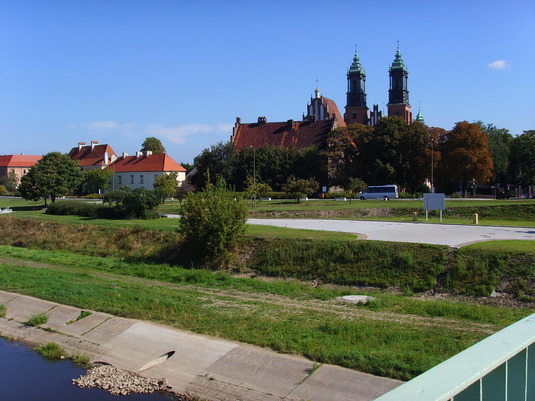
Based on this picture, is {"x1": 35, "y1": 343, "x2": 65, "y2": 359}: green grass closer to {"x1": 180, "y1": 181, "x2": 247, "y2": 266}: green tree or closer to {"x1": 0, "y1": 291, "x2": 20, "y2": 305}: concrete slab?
{"x1": 0, "y1": 291, "x2": 20, "y2": 305}: concrete slab

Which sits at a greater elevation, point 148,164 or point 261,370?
point 148,164

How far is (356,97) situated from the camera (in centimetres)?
10575

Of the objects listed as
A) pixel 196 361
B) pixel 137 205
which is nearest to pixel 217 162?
pixel 137 205

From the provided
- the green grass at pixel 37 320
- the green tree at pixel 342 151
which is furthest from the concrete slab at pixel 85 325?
the green tree at pixel 342 151

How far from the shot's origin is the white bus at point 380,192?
183 feet

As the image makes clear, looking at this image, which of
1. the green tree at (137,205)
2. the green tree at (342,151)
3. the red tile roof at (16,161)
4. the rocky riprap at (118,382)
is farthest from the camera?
the red tile roof at (16,161)

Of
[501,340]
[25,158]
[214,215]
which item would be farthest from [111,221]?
[25,158]

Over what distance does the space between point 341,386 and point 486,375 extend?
21.0 ft

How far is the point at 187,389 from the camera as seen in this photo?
371 inches

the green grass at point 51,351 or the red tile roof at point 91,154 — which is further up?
the red tile roof at point 91,154

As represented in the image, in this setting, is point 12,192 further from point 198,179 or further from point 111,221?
point 111,221

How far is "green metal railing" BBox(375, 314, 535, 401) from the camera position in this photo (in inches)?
95.9

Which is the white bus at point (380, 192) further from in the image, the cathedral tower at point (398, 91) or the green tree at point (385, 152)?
the cathedral tower at point (398, 91)

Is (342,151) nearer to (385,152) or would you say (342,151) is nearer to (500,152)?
(385,152)
